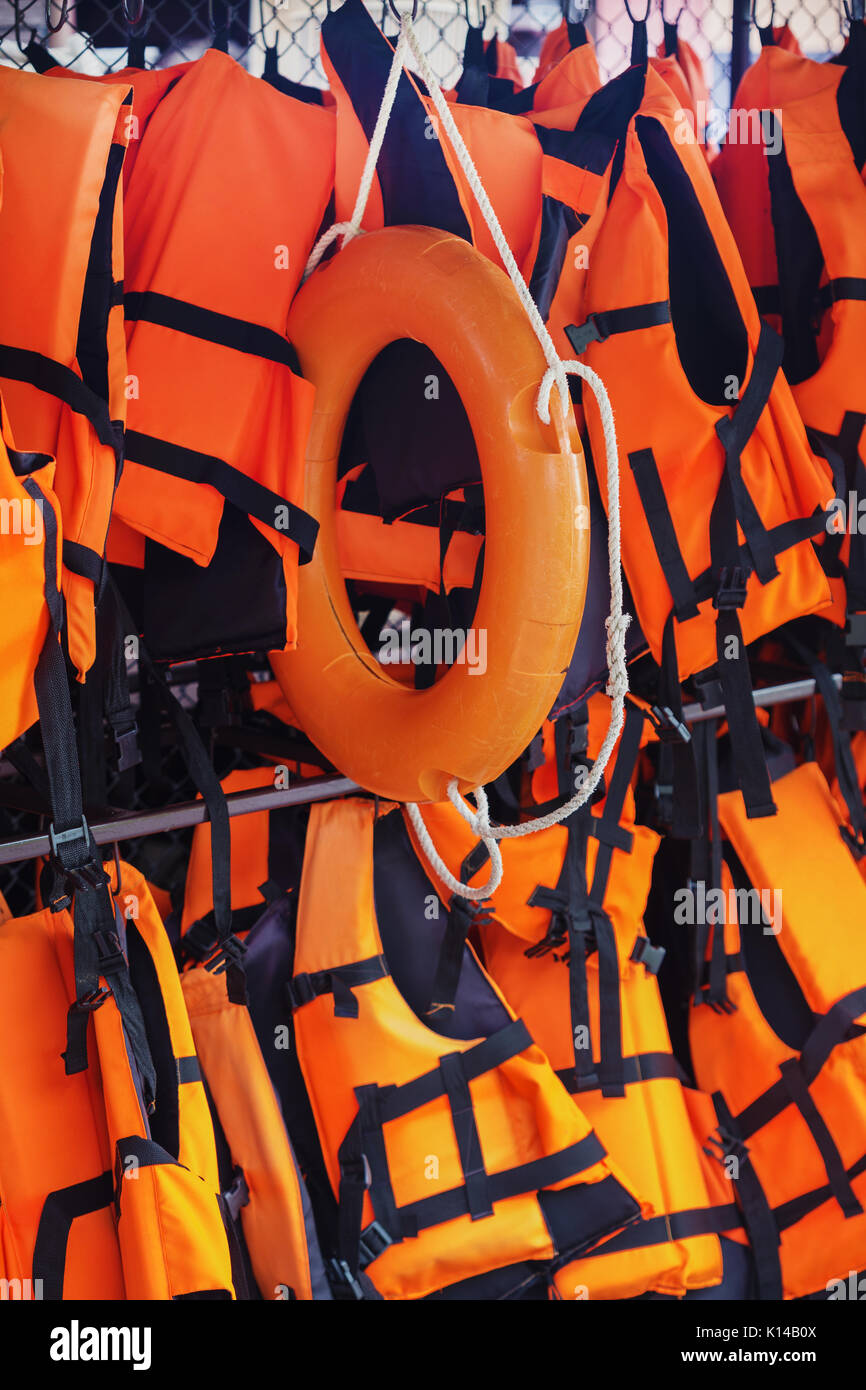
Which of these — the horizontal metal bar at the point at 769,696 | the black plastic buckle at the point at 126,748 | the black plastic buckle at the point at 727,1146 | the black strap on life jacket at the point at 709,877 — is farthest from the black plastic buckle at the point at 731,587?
the black plastic buckle at the point at 727,1146

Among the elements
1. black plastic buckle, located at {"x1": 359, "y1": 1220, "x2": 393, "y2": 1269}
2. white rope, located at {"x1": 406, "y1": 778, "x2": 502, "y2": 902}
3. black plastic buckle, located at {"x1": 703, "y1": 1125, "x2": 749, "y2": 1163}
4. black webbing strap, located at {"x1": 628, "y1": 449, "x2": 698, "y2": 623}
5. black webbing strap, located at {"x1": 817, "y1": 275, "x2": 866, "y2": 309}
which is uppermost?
black webbing strap, located at {"x1": 817, "y1": 275, "x2": 866, "y2": 309}

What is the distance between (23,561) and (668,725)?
91 cm

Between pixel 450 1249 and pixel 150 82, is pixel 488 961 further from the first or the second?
pixel 150 82

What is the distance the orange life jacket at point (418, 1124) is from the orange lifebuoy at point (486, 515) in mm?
314

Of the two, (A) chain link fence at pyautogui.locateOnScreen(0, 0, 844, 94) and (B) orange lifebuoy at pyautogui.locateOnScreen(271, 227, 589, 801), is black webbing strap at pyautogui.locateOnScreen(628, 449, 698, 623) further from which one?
(A) chain link fence at pyautogui.locateOnScreen(0, 0, 844, 94)

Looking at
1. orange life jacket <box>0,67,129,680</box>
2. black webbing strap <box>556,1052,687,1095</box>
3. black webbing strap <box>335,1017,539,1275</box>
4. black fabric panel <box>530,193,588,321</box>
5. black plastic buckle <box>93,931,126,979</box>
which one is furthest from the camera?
black webbing strap <box>556,1052,687,1095</box>

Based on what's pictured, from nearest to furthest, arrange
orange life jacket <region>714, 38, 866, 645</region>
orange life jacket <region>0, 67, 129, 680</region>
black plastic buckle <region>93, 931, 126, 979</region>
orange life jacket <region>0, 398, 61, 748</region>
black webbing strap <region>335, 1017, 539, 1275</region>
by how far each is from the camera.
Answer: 1. orange life jacket <region>0, 398, 61, 748</region>
2. orange life jacket <region>0, 67, 129, 680</region>
3. black plastic buckle <region>93, 931, 126, 979</region>
4. black webbing strap <region>335, 1017, 539, 1275</region>
5. orange life jacket <region>714, 38, 866, 645</region>

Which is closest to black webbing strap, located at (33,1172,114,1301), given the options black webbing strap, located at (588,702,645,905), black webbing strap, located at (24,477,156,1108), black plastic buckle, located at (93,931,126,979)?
black webbing strap, located at (24,477,156,1108)

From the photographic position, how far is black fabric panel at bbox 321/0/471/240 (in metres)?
1.19

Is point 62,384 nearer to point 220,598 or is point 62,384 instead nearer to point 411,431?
point 220,598

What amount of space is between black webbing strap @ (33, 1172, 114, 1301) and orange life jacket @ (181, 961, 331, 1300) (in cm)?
19
